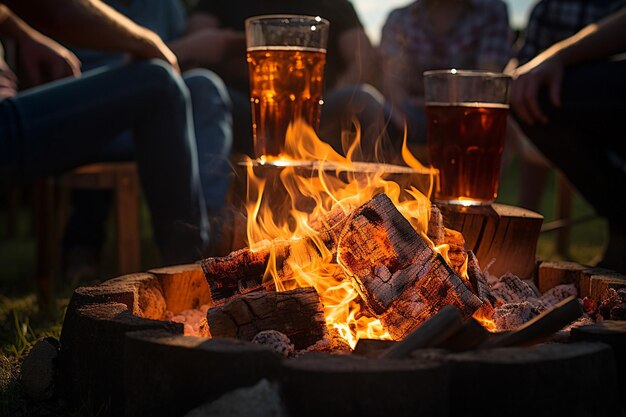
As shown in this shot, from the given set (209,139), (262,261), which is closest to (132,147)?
(209,139)

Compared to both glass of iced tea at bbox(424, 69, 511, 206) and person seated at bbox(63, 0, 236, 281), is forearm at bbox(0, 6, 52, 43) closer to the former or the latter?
person seated at bbox(63, 0, 236, 281)

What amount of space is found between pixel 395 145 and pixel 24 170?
9.20 feet

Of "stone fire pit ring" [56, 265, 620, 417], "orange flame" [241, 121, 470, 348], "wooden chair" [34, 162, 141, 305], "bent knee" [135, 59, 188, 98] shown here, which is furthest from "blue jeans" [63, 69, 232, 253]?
"stone fire pit ring" [56, 265, 620, 417]

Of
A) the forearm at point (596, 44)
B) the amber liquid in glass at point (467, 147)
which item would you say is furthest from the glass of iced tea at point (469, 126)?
the forearm at point (596, 44)

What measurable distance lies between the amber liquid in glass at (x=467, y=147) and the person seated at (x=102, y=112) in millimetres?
1214

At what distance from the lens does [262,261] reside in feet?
7.82

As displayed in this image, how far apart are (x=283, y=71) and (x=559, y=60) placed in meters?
1.73

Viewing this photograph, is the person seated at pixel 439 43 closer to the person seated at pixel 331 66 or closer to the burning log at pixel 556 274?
the person seated at pixel 331 66

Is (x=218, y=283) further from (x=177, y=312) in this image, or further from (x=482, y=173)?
(x=482, y=173)

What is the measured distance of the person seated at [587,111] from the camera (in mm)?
3576

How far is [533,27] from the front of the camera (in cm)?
458

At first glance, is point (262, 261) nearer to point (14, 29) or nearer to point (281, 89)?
point (281, 89)

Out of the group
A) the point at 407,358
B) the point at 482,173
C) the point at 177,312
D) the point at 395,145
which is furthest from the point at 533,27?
the point at 407,358

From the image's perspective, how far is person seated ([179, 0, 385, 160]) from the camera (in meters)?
4.86
